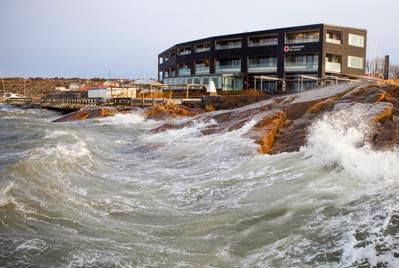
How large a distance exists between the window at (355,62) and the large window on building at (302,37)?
467 centimetres

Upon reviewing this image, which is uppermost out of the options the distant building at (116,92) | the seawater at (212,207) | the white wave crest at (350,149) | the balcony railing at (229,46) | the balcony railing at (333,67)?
the balcony railing at (229,46)

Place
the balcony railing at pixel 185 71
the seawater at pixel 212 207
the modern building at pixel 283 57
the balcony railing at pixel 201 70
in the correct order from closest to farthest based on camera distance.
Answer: the seawater at pixel 212 207
the modern building at pixel 283 57
the balcony railing at pixel 201 70
the balcony railing at pixel 185 71

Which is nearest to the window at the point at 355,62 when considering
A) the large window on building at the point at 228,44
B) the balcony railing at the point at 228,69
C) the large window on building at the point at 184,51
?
the balcony railing at the point at 228,69

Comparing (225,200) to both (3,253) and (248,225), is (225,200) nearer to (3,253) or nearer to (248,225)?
(248,225)

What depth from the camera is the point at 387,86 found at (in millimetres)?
16672

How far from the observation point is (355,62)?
4884 centimetres

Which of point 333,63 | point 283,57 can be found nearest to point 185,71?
point 283,57

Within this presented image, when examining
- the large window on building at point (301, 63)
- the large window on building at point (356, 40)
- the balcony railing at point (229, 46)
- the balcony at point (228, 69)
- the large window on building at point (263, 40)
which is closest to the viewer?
the large window on building at point (301, 63)

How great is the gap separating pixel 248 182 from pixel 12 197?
509 centimetres

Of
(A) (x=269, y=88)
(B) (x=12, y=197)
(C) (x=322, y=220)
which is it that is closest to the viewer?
(C) (x=322, y=220)

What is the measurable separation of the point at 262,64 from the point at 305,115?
3605cm

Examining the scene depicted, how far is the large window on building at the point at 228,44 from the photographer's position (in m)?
53.6

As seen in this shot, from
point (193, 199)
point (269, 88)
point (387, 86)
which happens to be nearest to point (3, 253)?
point (193, 199)

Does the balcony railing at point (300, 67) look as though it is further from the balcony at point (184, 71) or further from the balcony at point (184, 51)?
the balcony at point (184, 51)
